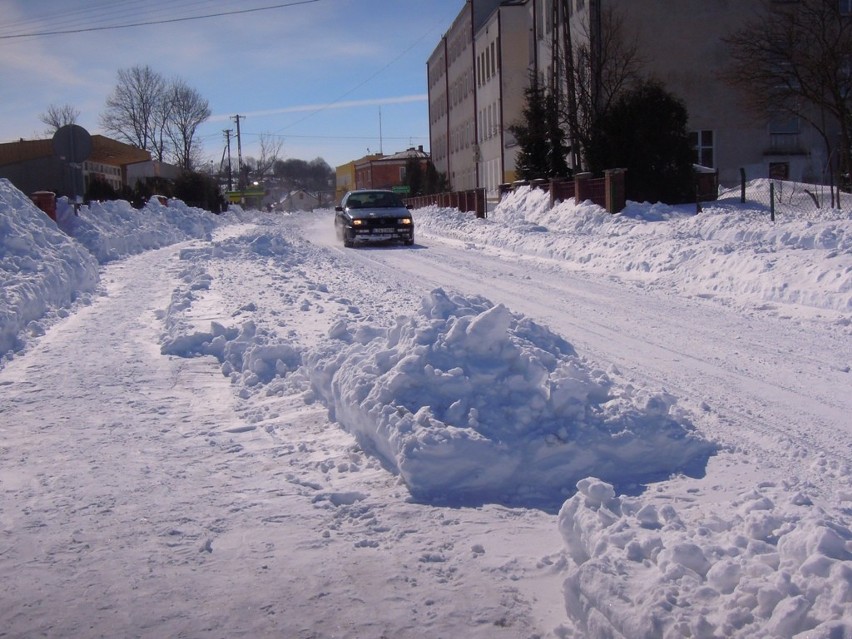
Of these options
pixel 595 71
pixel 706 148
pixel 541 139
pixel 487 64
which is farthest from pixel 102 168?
pixel 706 148

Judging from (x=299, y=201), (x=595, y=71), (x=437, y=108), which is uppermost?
(x=437, y=108)

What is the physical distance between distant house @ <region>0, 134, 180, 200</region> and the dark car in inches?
912

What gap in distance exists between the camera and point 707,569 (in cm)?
348

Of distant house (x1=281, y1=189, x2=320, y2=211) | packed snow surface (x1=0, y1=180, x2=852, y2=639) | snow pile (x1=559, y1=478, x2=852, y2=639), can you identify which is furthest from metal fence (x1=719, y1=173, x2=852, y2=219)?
distant house (x1=281, y1=189, x2=320, y2=211)

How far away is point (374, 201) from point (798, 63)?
1598 centimetres

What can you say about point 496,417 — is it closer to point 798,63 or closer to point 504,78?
point 798,63

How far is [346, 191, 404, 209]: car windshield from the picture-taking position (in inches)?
992

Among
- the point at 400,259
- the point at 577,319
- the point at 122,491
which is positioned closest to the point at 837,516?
the point at 122,491

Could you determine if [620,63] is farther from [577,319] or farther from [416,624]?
[416,624]

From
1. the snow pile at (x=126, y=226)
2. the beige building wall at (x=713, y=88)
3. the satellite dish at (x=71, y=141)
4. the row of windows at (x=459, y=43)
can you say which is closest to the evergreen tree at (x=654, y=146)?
the beige building wall at (x=713, y=88)

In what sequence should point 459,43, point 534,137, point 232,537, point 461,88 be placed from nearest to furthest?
point 232,537 → point 534,137 → point 459,43 → point 461,88

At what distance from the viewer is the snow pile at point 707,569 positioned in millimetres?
3072

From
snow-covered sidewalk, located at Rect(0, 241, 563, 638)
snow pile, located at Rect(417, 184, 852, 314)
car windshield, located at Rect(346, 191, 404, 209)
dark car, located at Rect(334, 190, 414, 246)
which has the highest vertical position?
car windshield, located at Rect(346, 191, 404, 209)

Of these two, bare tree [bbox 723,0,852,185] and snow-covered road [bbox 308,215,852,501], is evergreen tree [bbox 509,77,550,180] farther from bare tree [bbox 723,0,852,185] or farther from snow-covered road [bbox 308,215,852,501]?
snow-covered road [bbox 308,215,852,501]
